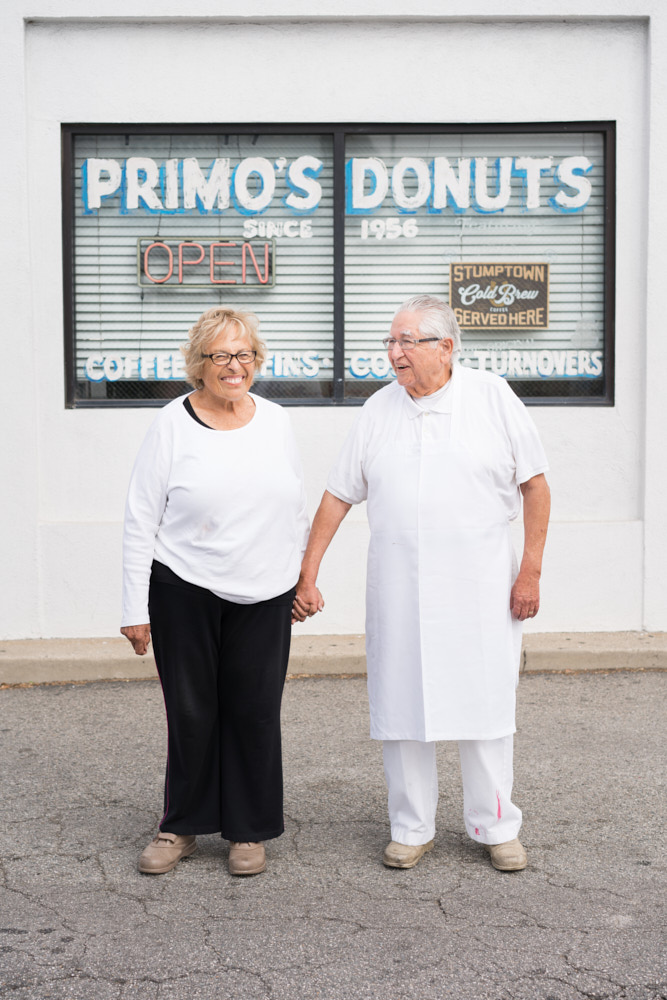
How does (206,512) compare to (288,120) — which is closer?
(206,512)

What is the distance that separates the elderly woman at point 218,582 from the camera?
3.80m

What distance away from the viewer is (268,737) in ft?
13.0

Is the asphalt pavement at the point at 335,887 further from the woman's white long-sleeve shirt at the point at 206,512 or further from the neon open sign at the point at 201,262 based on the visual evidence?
the neon open sign at the point at 201,262

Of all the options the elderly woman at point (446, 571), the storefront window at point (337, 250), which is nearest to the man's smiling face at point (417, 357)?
the elderly woman at point (446, 571)

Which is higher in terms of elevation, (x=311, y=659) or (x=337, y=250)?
(x=337, y=250)

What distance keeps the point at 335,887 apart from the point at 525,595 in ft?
3.89

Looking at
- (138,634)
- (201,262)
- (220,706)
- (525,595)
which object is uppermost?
(201,262)

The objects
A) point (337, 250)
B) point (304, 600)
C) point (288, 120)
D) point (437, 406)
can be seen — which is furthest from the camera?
point (337, 250)

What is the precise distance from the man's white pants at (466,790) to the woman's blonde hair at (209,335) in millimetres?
1455

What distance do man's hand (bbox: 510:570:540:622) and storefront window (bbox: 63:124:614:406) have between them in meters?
3.63

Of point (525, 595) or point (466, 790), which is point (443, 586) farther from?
point (466, 790)

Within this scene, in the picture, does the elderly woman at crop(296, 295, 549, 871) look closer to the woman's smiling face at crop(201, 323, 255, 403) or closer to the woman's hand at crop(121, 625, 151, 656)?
the woman's smiling face at crop(201, 323, 255, 403)

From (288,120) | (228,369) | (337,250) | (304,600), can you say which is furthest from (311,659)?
(288,120)

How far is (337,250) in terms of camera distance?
7391mm
